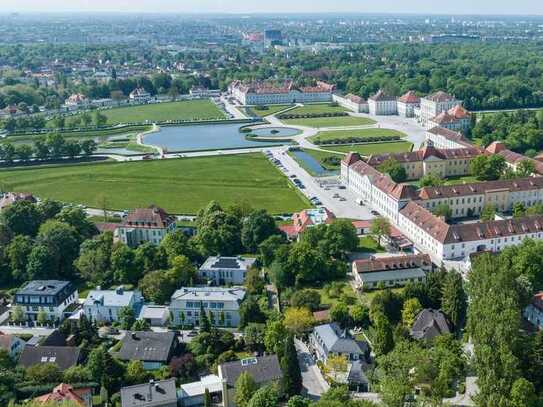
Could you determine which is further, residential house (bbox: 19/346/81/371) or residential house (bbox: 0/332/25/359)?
residential house (bbox: 0/332/25/359)

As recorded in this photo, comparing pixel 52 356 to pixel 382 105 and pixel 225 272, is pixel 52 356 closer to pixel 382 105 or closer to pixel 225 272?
pixel 225 272

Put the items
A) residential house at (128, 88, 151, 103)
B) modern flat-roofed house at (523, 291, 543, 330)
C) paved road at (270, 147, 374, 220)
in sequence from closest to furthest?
modern flat-roofed house at (523, 291, 543, 330), paved road at (270, 147, 374, 220), residential house at (128, 88, 151, 103)

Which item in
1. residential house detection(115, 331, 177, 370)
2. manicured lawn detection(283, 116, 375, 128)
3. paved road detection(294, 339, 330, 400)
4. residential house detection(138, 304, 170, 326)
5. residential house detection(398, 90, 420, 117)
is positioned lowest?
paved road detection(294, 339, 330, 400)

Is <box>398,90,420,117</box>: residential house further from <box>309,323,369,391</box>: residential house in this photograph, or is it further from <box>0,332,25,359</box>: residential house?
<box>0,332,25,359</box>: residential house

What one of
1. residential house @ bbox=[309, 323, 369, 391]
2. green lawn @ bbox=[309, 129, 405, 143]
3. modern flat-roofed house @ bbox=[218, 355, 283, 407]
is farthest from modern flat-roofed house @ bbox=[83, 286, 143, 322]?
green lawn @ bbox=[309, 129, 405, 143]

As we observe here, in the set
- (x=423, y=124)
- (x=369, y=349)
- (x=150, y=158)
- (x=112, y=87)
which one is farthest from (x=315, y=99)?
(x=369, y=349)

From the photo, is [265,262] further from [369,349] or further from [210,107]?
[210,107]
